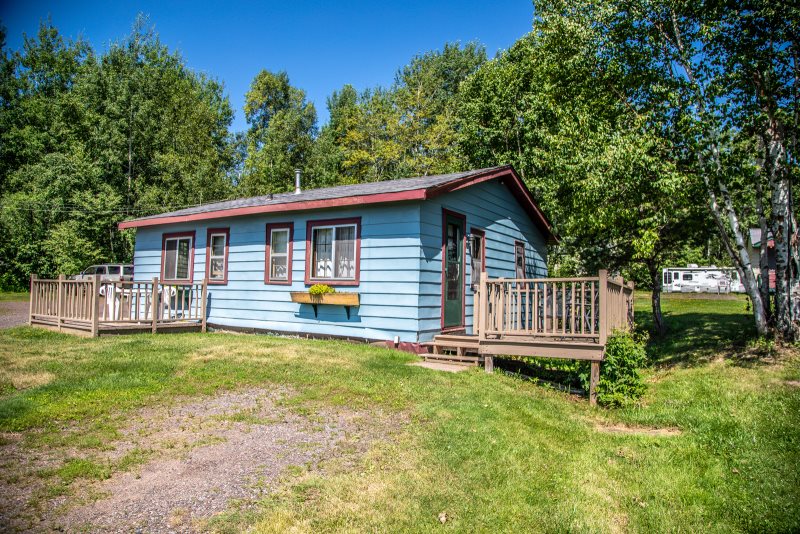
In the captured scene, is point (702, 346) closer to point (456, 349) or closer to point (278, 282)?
point (456, 349)

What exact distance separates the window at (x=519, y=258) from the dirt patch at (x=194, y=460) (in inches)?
360

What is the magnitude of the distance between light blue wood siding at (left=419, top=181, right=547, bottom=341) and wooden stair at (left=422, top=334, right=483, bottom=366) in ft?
1.39

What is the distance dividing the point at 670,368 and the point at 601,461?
202 inches

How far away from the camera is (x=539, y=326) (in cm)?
784

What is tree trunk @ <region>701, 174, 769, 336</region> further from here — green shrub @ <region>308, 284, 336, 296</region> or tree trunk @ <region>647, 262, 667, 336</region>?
green shrub @ <region>308, 284, 336, 296</region>

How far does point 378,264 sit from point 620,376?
16.0ft

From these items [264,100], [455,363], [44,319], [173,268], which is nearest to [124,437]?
[455,363]

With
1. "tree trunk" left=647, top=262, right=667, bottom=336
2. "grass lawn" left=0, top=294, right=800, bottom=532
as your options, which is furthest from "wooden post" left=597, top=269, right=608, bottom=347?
"tree trunk" left=647, top=262, right=667, bottom=336

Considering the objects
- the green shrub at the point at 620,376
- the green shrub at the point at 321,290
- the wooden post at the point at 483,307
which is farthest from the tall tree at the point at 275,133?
the green shrub at the point at 620,376

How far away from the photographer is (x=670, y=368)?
347 inches

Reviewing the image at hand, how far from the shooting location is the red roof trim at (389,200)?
9156mm

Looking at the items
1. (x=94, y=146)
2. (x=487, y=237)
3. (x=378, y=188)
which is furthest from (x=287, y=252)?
(x=94, y=146)

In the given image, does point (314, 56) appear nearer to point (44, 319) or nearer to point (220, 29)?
point (220, 29)

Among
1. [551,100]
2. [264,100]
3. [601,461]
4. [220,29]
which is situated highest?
[264,100]
